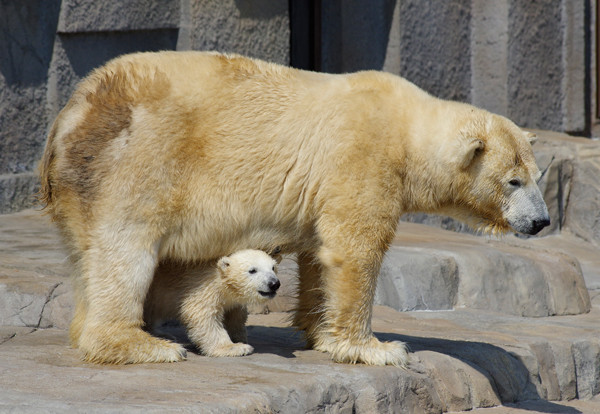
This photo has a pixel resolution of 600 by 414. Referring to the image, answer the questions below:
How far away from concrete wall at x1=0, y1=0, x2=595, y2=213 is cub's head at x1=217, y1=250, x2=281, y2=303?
3.34 m

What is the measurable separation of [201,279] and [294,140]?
75 cm

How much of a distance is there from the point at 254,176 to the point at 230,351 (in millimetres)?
777

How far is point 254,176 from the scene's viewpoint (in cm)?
407

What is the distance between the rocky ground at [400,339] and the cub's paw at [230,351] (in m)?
0.05

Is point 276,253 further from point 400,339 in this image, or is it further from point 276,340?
point 400,339

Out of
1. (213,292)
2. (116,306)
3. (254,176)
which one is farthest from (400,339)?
(116,306)

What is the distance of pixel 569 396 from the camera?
5.18 meters

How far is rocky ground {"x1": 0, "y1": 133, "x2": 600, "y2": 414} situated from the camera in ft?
11.1

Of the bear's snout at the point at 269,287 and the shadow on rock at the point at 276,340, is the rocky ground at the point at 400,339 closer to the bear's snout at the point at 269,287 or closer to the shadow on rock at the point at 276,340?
the shadow on rock at the point at 276,340

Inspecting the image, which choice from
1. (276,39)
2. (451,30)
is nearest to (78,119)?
(276,39)

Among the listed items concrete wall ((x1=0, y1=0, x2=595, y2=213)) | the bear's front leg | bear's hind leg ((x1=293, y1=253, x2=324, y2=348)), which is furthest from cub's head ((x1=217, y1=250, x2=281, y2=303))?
concrete wall ((x1=0, y1=0, x2=595, y2=213))

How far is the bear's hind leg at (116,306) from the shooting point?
3.86 meters

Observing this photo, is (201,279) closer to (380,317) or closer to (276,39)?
(380,317)

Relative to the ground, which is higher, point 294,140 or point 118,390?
point 294,140
